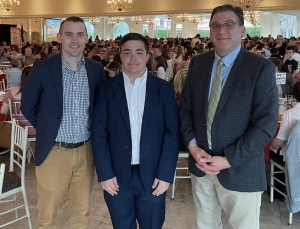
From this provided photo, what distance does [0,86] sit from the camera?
307 inches

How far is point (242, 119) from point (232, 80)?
0.21 meters

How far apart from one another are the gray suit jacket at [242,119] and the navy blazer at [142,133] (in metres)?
0.13

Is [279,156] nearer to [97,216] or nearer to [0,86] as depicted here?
[97,216]

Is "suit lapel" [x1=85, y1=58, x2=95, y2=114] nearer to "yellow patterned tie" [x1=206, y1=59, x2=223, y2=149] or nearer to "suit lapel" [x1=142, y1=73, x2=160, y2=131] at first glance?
"suit lapel" [x1=142, y1=73, x2=160, y2=131]

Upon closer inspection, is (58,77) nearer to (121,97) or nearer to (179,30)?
(121,97)

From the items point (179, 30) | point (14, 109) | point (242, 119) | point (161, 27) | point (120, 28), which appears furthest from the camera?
point (120, 28)

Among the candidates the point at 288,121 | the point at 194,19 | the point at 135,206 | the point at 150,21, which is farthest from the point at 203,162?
the point at 150,21

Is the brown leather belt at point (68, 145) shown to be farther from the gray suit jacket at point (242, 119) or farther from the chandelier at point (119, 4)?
the chandelier at point (119, 4)

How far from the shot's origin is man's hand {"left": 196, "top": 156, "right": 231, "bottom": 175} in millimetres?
1812

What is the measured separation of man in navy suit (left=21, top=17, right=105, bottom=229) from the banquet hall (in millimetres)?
905

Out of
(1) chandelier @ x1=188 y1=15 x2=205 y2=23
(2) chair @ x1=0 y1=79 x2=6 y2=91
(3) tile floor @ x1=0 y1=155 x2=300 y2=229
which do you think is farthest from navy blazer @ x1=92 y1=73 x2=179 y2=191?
(1) chandelier @ x1=188 y1=15 x2=205 y2=23

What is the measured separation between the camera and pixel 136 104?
1.94 m

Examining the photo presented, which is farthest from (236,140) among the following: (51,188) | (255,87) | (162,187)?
(51,188)

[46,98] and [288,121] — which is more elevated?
[46,98]
